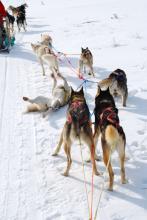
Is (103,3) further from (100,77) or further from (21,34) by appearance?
(100,77)

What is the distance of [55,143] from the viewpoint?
5.51 m

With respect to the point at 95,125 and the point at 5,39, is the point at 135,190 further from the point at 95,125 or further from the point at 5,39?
the point at 5,39

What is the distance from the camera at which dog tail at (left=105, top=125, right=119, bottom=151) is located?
12.7 feet

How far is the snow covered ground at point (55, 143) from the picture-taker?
4.04 metres

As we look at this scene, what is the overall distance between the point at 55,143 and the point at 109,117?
155 cm

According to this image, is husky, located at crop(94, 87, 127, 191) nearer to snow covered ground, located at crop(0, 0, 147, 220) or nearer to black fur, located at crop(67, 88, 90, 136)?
black fur, located at crop(67, 88, 90, 136)

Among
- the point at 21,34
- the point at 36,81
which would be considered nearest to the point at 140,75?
the point at 36,81

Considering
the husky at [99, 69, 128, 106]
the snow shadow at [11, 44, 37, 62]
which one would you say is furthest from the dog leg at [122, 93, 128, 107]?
the snow shadow at [11, 44, 37, 62]

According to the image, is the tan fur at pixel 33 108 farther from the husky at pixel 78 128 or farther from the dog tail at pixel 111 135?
the dog tail at pixel 111 135

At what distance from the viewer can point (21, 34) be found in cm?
1549

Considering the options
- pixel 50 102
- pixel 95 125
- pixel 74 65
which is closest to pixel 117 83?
pixel 50 102

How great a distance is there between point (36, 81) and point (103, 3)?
13747 mm

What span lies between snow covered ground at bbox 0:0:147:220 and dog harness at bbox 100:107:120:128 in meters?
0.78

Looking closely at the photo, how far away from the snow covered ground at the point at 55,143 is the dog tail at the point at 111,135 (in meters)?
0.68
